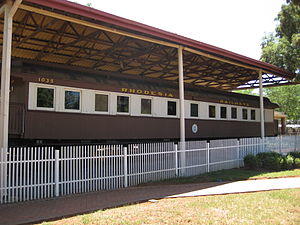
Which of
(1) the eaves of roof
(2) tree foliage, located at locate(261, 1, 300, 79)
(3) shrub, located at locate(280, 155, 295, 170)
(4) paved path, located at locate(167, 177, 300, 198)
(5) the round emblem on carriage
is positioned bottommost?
(4) paved path, located at locate(167, 177, 300, 198)

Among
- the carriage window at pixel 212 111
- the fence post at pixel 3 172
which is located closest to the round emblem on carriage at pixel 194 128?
the carriage window at pixel 212 111

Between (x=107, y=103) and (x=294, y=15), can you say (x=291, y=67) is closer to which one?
(x=294, y=15)

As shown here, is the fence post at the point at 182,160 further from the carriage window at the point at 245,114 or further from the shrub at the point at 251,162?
the carriage window at the point at 245,114

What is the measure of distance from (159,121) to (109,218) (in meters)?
9.14

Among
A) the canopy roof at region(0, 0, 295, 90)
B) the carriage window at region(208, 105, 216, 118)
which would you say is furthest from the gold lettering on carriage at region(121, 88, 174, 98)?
the carriage window at region(208, 105, 216, 118)

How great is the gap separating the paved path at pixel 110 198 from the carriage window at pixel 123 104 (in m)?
4.97

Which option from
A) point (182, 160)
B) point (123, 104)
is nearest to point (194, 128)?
point (123, 104)

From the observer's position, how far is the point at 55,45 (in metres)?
14.3

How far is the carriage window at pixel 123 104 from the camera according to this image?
517 inches

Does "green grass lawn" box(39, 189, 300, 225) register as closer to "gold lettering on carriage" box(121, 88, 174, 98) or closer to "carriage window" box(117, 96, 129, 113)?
"carriage window" box(117, 96, 129, 113)

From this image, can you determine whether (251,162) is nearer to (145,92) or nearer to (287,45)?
(145,92)

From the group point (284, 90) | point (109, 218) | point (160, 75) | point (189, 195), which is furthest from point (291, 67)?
point (284, 90)

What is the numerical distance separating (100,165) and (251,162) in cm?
728

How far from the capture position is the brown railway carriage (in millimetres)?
10469
